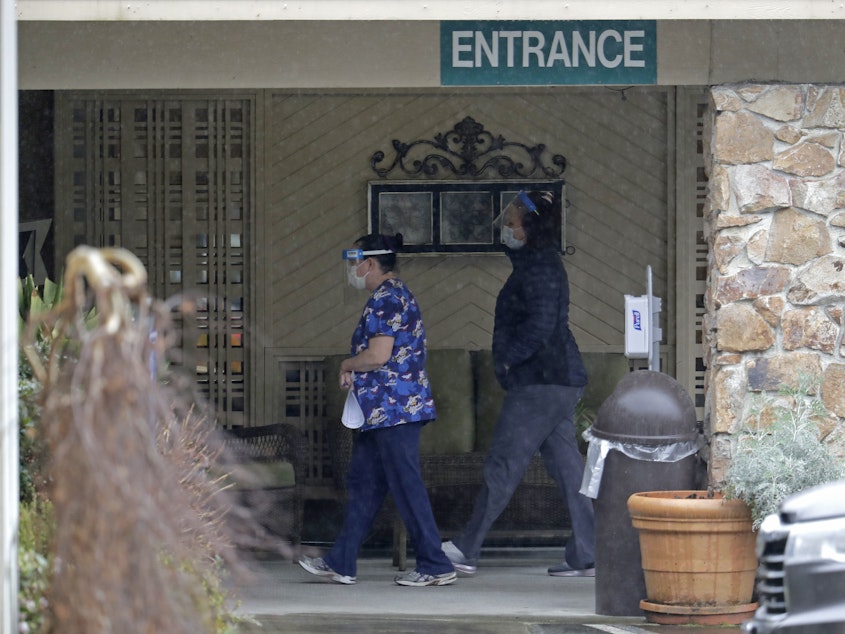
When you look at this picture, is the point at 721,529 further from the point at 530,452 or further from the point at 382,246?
the point at 382,246

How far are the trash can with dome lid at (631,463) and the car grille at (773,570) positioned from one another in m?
2.18

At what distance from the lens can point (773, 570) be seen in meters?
4.62

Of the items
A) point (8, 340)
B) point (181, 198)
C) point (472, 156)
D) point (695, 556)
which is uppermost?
point (472, 156)

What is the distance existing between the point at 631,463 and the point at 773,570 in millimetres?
2298

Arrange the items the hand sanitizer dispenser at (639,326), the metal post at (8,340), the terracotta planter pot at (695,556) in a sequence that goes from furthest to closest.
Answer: the hand sanitizer dispenser at (639,326) → the terracotta planter pot at (695,556) → the metal post at (8,340)

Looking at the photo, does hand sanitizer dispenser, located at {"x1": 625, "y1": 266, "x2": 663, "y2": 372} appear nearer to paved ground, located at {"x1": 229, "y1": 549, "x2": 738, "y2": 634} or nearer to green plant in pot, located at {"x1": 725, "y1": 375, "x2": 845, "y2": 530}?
green plant in pot, located at {"x1": 725, "y1": 375, "x2": 845, "y2": 530}

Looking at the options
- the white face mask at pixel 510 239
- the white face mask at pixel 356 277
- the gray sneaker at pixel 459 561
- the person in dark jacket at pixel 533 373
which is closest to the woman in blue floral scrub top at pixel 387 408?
the white face mask at pixel 356 277

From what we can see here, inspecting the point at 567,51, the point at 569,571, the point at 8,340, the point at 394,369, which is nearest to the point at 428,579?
the point at 569,571

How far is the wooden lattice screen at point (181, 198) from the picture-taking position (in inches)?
413

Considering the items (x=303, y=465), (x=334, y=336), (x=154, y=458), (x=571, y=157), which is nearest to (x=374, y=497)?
(x=303, y=465)

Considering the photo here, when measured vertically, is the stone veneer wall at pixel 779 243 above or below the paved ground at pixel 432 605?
above

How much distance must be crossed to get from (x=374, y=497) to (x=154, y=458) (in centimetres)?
441

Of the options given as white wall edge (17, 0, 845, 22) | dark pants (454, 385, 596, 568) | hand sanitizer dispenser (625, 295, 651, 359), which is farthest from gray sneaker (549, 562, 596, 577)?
white wall edge (17, 0, 845, 22)

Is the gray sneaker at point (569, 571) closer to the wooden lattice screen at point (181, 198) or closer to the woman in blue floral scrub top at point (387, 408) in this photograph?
the woman in blue floral scrub top at point (387, 408)
